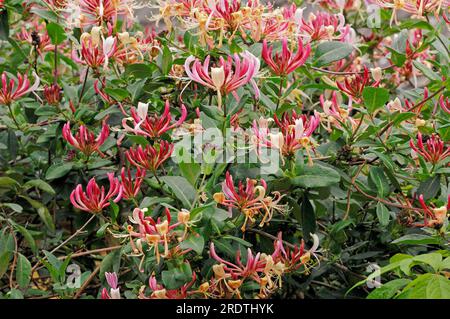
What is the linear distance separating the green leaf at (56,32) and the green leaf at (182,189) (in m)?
0.54

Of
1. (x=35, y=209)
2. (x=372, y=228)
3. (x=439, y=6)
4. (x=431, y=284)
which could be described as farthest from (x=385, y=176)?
(x=35, y=209)

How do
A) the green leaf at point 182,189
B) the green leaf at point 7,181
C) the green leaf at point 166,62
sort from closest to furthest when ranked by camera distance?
the green leaf at point 182,189
the green leaf at point 166,62
the green leaf at point 7,181

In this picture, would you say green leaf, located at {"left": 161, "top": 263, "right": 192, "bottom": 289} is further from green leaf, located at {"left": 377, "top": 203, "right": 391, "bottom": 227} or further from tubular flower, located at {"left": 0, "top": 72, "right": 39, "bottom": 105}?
tubular flower, located at {"left": 0, "top": 72, "right": 39, "bottom": 105}

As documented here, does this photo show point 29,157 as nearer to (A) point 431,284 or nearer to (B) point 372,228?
(B) point 372,228

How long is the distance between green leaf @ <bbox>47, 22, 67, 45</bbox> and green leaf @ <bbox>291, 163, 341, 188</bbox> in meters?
0.67

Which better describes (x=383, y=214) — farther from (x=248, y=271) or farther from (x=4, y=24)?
(x=4, y=24)

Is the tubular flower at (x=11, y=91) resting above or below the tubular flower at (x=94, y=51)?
below

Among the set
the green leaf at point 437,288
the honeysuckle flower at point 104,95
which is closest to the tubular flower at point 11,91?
the honeysuckle flower at point 104,95

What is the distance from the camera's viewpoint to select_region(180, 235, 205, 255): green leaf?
3.91 ft

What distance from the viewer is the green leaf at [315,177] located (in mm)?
1274

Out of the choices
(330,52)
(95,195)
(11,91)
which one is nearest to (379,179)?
(330,52)

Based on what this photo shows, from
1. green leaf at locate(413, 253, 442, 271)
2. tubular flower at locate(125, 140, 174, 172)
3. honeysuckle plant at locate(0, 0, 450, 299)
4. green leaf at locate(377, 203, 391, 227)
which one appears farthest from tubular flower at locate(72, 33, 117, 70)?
green leaf at locate(413, 253, 442, 271)

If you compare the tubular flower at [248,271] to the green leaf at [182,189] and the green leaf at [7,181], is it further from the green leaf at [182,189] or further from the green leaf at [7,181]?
the green leaf at [7,181]

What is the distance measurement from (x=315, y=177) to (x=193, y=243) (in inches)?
9.5
